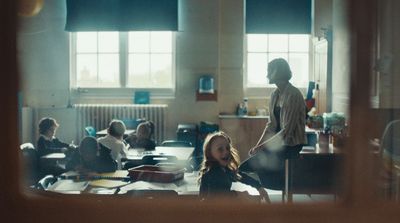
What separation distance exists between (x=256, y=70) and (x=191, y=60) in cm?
95

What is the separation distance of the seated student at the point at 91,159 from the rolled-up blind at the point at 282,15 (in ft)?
13.0

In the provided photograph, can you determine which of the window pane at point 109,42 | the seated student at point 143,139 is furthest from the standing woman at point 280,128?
the window pane at point 109,42

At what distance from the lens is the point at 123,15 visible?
7766mm

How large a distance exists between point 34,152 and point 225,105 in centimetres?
347

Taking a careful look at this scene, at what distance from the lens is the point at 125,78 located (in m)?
8.06

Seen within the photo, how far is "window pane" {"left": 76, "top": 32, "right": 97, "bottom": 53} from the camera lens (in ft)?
26.5

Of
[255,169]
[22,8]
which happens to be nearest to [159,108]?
[255,169]

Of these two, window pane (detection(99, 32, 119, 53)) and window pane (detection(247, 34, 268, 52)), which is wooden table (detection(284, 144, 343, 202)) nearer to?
window pane (detection(247, 34, 268, 52))

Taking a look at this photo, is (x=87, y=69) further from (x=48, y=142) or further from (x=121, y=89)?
(x=48, y=142)

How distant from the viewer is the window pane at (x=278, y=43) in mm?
8039

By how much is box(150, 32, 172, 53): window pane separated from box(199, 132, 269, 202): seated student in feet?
13.7

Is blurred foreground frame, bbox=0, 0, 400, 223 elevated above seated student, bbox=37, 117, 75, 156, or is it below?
above

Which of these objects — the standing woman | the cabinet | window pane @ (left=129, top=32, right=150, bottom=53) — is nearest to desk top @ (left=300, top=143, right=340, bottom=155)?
the standing woman

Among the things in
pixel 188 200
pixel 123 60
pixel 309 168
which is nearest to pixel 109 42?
pixel 123 60
